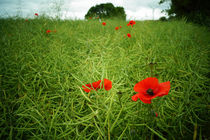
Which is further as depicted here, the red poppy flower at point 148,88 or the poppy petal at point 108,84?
the poppy petal at point 108,84

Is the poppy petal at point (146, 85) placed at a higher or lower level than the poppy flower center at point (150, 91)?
higher

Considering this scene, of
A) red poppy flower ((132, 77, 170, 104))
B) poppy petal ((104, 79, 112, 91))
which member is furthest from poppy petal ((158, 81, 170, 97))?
poppy petal ((104, 79, 112, 91))

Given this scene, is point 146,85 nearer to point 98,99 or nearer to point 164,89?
point 164,89

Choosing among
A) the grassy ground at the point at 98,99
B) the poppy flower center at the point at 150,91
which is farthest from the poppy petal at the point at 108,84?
the poppy flower center at the point at 150,91

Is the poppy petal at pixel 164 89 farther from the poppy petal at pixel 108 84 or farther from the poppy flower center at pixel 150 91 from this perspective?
the poppy petal at pixel 108 84

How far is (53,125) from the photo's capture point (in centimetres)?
50

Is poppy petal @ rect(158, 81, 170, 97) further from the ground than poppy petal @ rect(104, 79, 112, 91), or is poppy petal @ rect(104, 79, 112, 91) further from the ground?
poppy petal @ rect(158, 81, 170, 97)

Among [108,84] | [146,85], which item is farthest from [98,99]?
[146,85]

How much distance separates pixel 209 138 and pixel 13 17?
4.42 m

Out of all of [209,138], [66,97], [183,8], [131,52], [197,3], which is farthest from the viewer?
[183,8]

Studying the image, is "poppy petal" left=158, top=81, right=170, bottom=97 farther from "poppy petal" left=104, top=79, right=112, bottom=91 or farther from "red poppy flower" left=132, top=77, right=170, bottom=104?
"poppy petal" left=104, top=79, right=112, bottom=91

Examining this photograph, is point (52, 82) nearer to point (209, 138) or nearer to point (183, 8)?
point (209, 138)

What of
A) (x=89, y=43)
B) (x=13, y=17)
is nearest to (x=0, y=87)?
(x=89, y=43)

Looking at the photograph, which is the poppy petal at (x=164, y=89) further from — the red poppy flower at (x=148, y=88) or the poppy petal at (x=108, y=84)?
the poppy petal at (x=108, y=84)
